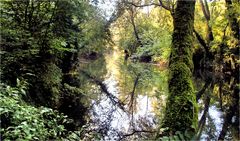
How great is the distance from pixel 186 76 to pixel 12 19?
4.33 m

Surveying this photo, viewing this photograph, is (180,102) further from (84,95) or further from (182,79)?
(84,95)

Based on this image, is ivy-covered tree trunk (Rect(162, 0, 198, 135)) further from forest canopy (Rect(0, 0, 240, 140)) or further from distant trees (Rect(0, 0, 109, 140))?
distant trees (Rect(0, 0, 109, 140))

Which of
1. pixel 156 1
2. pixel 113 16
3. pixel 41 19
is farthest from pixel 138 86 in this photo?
pixel 113 16

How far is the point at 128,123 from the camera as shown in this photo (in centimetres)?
813

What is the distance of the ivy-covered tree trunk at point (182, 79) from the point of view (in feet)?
14.9

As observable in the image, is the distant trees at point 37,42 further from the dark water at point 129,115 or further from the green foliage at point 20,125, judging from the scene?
the green foliage at point 20,125

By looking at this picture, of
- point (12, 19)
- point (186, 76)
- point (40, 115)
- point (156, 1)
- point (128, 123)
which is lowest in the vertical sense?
point (128, 123)

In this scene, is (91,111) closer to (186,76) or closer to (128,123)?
(128,123)

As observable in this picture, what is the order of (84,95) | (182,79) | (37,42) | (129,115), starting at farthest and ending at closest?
(84,95), (129,115), (37,42), (182,79)

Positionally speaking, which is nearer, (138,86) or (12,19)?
(12,19)

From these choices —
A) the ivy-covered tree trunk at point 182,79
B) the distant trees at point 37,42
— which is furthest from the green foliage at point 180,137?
the distant trees at point 37,42

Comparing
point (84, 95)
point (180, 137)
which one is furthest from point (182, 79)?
point (84, 95)

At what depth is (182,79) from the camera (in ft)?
16.7

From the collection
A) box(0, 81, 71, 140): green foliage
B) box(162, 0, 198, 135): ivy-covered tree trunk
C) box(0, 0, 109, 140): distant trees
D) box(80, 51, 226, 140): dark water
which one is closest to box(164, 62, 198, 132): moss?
box(162, 0, 198, 135): ivy-covered tree trunk
